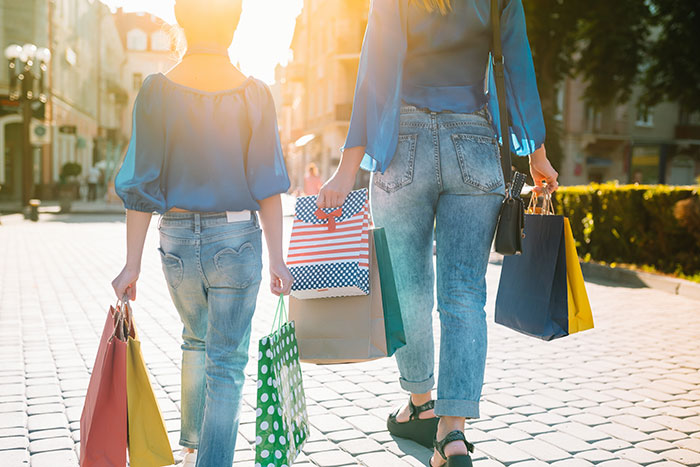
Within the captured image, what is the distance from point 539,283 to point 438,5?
3.88ft

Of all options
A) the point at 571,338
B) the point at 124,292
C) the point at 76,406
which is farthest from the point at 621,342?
the point at 124,292

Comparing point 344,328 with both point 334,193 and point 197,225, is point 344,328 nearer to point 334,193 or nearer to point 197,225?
point 334,193

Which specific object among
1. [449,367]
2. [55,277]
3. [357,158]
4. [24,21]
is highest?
[24,21]

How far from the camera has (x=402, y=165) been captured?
274cm

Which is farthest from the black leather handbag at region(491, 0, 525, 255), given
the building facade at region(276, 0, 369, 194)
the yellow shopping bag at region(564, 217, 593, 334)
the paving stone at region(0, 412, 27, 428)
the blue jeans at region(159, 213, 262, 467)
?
the building facade at region(276, 0, 369, 194)

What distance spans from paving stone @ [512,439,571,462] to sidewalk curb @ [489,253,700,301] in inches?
228

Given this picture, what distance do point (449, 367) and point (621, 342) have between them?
11.6ft

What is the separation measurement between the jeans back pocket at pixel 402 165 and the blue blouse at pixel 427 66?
42 mm

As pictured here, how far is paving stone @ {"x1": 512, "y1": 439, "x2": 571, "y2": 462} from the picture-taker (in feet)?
10.2

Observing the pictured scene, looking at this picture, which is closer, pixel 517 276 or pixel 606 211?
pixel 517 276

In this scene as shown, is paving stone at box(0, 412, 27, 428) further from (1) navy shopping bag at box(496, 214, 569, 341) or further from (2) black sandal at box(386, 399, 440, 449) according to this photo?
(1) navy shopping bag at box(496, 214, 569, 341)

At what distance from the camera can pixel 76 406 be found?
3764 mm

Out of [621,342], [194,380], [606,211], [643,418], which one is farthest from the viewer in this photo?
[606,211]

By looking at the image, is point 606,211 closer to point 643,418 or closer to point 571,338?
point 571,338
